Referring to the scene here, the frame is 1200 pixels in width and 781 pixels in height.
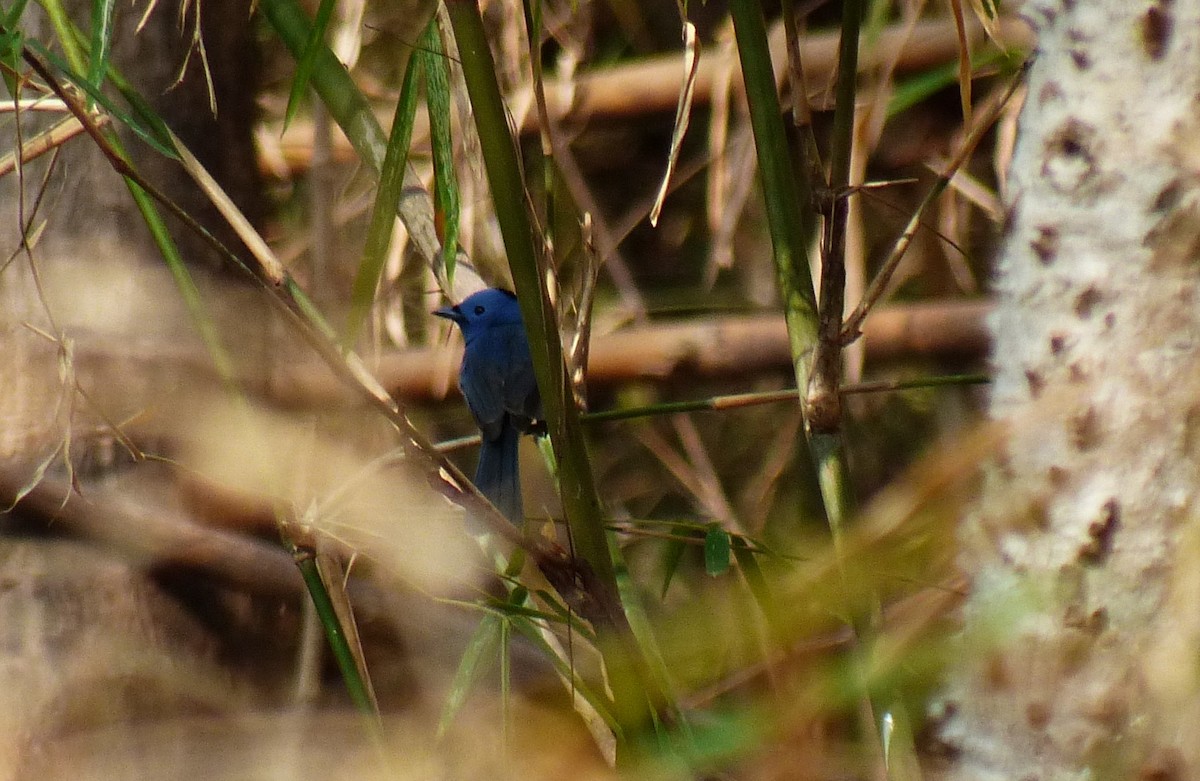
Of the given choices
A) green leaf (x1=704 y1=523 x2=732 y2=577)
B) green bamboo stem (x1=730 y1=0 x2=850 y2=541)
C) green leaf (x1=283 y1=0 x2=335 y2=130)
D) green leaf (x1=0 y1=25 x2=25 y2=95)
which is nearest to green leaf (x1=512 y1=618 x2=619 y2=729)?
green leaf (x1=704 y1=523 x2=732 y2=577)

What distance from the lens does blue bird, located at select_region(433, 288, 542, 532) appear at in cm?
213

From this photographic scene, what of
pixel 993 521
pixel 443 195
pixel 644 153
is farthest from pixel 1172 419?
pixel 644 153

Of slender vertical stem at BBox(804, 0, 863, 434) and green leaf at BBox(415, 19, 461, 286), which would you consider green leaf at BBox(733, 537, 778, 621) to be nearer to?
slender vertical stem at BBox(804, 0, 863, 434)

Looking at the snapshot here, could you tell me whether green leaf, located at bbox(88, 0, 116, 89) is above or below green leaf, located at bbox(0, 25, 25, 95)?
above

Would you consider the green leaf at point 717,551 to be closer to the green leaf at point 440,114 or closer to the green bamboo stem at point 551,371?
the green bamboo stem at point 551,371

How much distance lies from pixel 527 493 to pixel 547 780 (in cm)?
108

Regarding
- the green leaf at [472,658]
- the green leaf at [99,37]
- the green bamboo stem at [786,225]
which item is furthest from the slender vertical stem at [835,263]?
the green leaf at [99,37]

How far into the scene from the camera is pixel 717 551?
1.16 meters

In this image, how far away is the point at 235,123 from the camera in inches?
99.2

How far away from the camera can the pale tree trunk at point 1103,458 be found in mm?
520

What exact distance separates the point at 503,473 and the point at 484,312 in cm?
27

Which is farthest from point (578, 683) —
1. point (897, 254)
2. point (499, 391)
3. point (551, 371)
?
point (499, 391)

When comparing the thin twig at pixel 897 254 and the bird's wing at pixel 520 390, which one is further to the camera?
the bird's wing at pixel 520 390

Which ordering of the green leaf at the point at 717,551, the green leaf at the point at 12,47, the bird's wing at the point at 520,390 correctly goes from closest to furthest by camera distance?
the green leaf at the point at 12,47 → the green leaf at the point at 717,551 → the bird's wing at the point at 520,390
